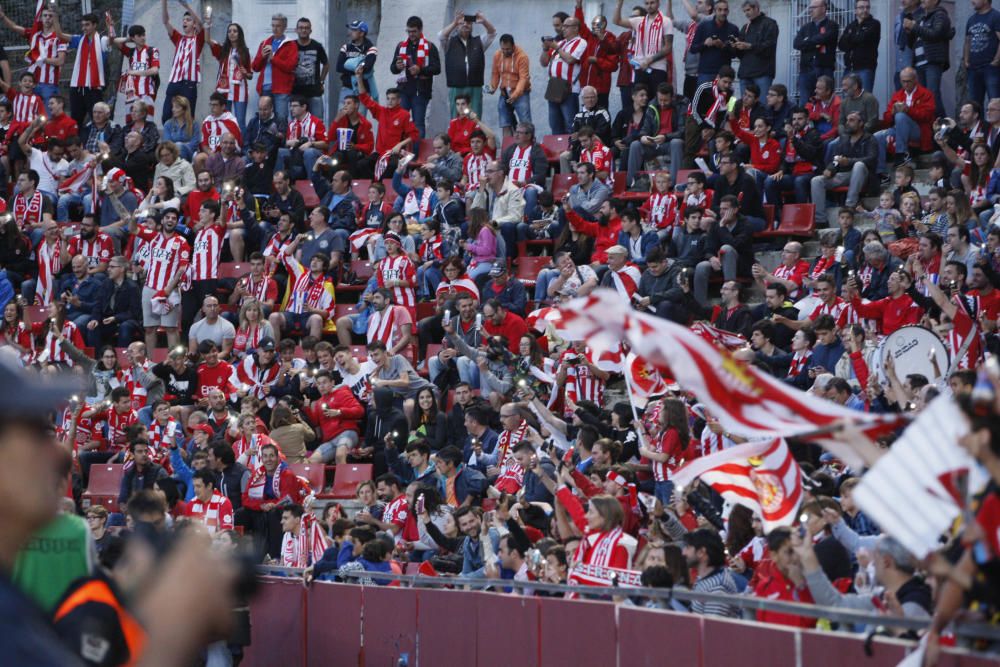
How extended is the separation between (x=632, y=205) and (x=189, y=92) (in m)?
9.59

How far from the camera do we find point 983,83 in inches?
768

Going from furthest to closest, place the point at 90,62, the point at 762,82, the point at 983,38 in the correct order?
the point at 90,62 < the point at 762,82 < the point at 983,38

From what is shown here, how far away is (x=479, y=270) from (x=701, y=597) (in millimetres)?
11038

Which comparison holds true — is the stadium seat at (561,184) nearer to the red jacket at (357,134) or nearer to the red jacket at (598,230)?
the red jacket at (598,230)

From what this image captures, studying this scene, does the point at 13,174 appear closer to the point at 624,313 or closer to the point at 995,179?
the point at 995,179

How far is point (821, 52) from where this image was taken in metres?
20.8

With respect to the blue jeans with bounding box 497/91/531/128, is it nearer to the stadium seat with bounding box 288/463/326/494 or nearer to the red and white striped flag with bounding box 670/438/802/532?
the stadium seat with bounding box 288/463/326/494

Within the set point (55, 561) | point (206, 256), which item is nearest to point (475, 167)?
point (206, 256)

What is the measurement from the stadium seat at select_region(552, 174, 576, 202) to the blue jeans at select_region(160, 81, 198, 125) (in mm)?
6850

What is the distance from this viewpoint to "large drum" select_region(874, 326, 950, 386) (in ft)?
43.8

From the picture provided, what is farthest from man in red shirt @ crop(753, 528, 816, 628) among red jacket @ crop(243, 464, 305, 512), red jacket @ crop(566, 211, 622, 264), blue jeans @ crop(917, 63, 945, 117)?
blue jeans @ crop(917, 63, 945, 117)

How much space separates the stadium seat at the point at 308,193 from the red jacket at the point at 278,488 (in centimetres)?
732

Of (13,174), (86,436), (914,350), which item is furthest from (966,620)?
(13,174)

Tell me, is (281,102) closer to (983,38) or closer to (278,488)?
(278,488)
